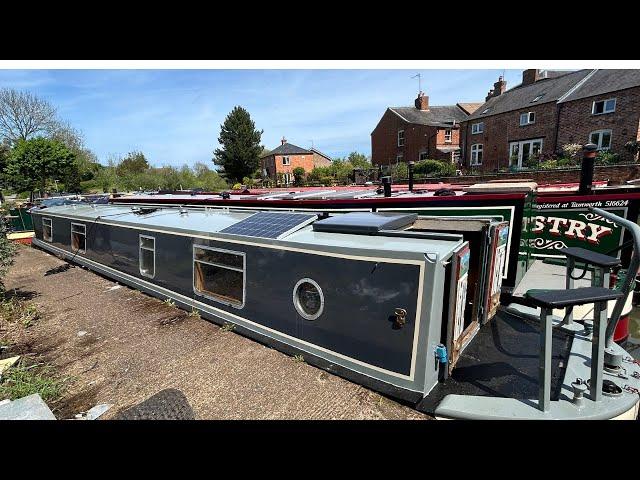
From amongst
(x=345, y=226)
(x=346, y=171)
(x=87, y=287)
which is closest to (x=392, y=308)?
(x=345, y=226)

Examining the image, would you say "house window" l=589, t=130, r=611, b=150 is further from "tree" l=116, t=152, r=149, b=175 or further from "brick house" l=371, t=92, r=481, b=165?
"tree" l=116, t=152, r=149, b=175

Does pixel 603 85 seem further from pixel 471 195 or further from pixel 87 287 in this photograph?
pixel 87 287

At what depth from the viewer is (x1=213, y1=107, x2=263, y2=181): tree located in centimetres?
4019

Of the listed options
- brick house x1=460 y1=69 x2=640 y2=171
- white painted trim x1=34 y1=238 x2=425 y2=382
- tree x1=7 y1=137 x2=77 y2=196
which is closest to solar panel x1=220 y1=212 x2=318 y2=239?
white painted trim x1=34 y1=238 x2=425 y2=382

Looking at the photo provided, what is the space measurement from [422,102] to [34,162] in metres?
32.2

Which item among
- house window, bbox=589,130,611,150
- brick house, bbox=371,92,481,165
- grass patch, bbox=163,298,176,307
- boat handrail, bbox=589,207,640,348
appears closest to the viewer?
boat handrail, bbox=589,207,640,348

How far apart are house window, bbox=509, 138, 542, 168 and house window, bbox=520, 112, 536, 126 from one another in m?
1.25

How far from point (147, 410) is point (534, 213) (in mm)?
6809

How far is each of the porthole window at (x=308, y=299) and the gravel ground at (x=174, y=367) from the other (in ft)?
1.95

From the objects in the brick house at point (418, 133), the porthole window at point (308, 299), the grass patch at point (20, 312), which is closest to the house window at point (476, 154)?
the brick house at point (418, 133)

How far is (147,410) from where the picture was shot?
3.04m

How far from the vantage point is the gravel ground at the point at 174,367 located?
3098 millimetres

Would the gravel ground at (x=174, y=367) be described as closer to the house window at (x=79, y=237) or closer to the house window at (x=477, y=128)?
the house window at (x=79, y=237)
